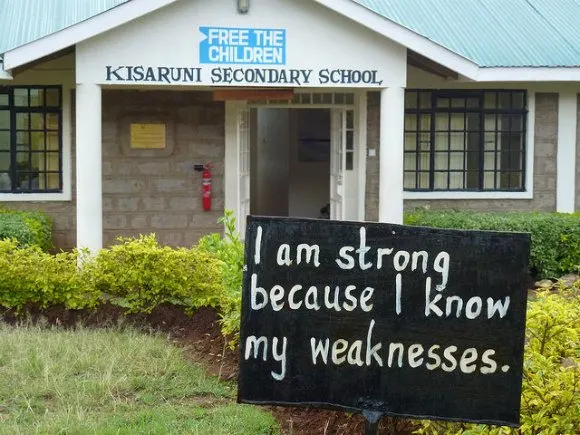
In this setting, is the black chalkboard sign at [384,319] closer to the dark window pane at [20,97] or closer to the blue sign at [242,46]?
the blue sign at [242,46]

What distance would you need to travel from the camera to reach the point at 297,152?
1841 cm

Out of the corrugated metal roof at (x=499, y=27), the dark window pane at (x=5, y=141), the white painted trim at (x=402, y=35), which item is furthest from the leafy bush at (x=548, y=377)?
the dark window pane at (x=5, y=141)

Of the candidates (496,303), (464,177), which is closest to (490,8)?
(464,177)

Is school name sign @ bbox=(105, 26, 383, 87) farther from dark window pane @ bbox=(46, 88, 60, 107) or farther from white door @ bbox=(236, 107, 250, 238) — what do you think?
dark window pane @ bbox=(46, 88, 60, 107)

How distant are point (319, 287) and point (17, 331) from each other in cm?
453

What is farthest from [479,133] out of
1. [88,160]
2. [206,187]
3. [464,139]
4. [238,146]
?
[88,160]

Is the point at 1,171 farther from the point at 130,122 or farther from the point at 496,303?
the point at 496,303

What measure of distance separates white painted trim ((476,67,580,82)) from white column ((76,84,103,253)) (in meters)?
5.14

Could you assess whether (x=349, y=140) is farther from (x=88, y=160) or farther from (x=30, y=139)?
(x=30, y=139)

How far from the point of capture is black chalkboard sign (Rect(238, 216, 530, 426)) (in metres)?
4.64

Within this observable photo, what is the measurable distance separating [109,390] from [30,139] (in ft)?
24.8

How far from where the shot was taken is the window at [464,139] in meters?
14.2

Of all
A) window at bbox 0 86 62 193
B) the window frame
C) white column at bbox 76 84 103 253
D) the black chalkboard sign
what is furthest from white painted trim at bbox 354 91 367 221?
the black chalkboard sign

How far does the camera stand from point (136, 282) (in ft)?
29.7
